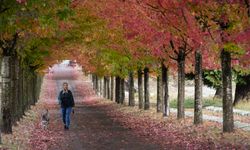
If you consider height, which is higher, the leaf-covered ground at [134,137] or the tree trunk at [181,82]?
the tree trunk at [181,82]

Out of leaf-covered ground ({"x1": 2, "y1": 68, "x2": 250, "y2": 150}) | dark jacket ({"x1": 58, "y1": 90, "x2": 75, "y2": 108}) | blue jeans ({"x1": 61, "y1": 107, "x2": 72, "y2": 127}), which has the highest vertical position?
dark jacket ({"x1": 58, "y1": 90, "x2": 75, "y2": 108})

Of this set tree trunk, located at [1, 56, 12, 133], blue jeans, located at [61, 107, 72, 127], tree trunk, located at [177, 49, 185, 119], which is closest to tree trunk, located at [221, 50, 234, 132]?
tree trunk, located at [177, 49, 185, 119]

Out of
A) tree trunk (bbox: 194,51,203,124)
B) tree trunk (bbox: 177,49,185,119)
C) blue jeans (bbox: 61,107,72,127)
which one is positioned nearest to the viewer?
tree trunk (bbox: 194,51,203,124)

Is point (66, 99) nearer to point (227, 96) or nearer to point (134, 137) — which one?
point (134, 137)

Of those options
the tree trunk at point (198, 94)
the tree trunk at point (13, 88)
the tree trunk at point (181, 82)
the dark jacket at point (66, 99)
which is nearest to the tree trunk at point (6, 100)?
the tree trunk at point (13, 88)

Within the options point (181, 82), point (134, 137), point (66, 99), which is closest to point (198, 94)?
point (181, 82)

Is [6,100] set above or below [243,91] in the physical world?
above

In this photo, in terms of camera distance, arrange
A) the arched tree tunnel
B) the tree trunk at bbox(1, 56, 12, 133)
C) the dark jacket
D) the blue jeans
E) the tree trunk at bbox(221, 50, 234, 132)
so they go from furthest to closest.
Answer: the blue jeans
the dark jacket
the tree trunk at bbox(1, 56, 12, 133)
the tree trunk at bbox(221, 50, 234, 132)
the arched tree tunnel

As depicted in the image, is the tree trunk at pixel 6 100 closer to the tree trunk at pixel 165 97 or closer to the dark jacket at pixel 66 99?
the dark jacket at pixel 66 99

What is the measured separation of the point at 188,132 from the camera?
19953mm

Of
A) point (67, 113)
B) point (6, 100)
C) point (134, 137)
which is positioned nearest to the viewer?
point (6, 100)

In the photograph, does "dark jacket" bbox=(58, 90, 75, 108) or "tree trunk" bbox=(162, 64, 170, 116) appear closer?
"dark jacket" bbox=(58, 90, 75, 108)

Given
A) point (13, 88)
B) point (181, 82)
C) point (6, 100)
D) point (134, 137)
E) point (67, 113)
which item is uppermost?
point (181, 82)

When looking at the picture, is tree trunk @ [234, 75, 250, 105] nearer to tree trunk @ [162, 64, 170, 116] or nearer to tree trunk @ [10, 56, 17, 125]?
tree trunk @ [162, 64, 170, 116]
